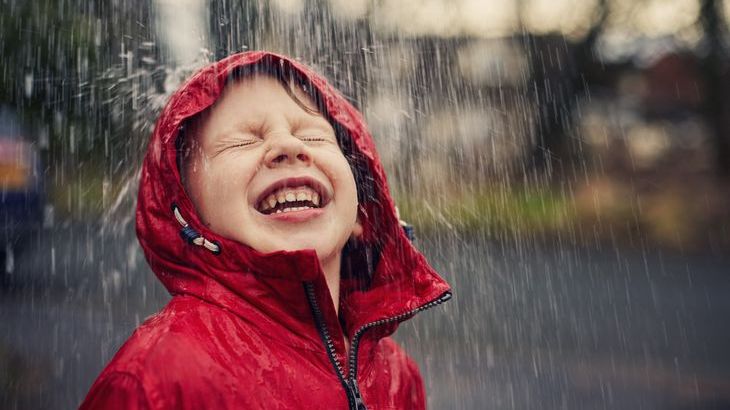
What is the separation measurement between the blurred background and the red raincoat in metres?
2.10

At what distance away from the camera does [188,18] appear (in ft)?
15.2

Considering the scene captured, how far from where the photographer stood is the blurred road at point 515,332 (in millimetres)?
5441

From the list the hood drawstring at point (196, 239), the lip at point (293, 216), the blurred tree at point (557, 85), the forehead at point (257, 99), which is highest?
the blurred tree at point (557, 85)

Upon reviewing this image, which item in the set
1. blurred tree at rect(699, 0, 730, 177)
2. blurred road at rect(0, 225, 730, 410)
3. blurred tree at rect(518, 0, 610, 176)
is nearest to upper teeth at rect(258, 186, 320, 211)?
blurred road at rect(0, 225, 730, 410)

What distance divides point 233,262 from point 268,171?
0.25m

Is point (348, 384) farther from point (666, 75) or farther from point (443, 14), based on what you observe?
point (666, 75)

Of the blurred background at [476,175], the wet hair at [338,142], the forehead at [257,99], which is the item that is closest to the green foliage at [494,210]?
the blurred background at [476,175]

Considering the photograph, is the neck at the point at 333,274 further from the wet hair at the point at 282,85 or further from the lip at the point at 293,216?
the wet hair at the point at 282,85

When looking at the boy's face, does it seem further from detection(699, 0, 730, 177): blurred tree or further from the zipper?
detection(699, 0, 730, 177): blurred tree

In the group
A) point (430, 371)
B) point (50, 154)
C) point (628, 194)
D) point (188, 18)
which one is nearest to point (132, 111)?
point (50, 154)

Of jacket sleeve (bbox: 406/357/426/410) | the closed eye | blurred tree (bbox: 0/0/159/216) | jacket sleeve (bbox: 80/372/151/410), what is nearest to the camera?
jacket sleeve (bbox: 80/372/151/410)

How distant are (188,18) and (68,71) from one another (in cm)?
263

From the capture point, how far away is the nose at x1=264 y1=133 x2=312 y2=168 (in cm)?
169

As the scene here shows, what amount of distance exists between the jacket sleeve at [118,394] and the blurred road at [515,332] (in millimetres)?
3956
